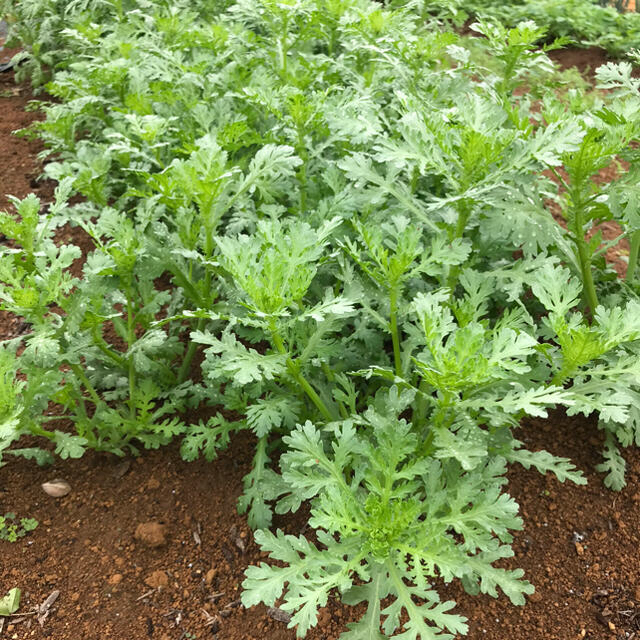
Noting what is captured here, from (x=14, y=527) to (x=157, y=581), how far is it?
66 cm

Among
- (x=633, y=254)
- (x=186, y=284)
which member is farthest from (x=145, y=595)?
(x=633, y=254)

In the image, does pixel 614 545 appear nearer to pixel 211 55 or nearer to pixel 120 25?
pixel 211 55

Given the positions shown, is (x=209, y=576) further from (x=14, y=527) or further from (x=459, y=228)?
(x=459, y=228)

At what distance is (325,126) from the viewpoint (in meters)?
2.96

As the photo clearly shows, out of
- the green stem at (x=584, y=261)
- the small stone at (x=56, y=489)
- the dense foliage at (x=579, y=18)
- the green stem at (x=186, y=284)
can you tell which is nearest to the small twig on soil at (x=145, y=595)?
the small stone at (x=56, y=489)

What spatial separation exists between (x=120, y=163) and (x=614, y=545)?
3281 mm

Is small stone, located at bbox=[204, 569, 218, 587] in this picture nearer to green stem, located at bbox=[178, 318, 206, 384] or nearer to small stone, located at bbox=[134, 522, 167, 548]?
small stone, located at bbox=[134, 522, 167, 548]

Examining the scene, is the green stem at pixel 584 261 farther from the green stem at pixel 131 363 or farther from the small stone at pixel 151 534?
the small stone at pixel 151 534

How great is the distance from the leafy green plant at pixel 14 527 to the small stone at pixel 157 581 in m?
0.56

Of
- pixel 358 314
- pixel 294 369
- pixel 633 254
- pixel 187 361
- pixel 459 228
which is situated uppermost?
pixel 459 228

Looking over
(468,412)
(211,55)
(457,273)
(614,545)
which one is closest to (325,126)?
(457,273)

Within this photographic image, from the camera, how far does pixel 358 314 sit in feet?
8.72

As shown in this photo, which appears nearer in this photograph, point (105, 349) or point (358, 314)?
point (105, 349)

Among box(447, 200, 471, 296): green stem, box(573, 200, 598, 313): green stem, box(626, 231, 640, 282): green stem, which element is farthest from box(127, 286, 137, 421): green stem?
box(626, 231, 640, 282): green stem
